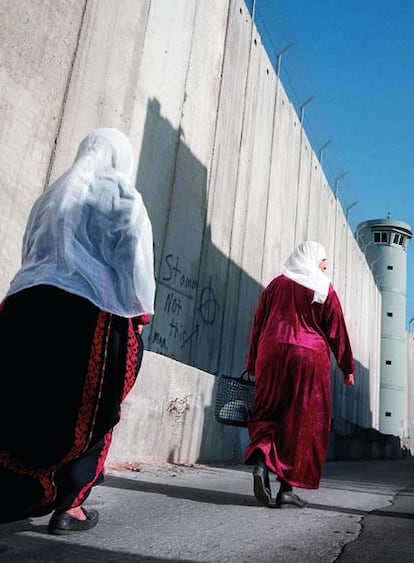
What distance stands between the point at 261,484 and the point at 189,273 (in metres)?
3.60

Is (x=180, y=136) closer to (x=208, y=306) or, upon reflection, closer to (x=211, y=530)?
(x=208, y=306)

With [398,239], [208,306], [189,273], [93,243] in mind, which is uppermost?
[398,239]

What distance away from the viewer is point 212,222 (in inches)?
271

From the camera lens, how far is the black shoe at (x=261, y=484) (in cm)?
294

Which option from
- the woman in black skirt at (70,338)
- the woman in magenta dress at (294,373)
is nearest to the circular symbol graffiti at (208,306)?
the woman in magenta dress at (294,373)

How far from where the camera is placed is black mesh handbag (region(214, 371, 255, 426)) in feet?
10.7

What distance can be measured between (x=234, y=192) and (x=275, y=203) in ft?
5.68

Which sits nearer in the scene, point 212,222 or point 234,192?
point 212,222

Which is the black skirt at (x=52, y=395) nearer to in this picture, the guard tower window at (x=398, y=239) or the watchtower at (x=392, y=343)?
the watchtower at (x=392, y=343)

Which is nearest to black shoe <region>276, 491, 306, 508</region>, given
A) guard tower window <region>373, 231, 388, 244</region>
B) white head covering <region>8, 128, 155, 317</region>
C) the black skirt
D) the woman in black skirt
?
the woman in black skirt

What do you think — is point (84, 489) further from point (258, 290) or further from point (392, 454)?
point (392, 454)

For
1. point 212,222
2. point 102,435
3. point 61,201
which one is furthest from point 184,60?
point 102,435

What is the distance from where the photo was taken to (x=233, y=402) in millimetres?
3301

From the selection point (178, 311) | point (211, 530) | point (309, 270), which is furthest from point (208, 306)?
point (211, 530)
